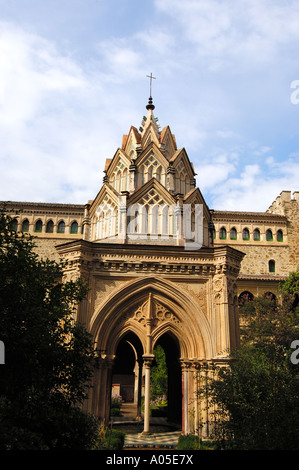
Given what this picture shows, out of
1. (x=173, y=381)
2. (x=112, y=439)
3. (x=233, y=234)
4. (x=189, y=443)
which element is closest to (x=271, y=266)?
(x=233, y=234)

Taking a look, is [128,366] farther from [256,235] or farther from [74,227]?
[256,235]

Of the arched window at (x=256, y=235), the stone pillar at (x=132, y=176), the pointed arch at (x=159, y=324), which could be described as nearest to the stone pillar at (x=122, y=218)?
the stone pillar at (x=132, y=176)

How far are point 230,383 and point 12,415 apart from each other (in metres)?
5.73

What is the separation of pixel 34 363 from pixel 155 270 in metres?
9.10

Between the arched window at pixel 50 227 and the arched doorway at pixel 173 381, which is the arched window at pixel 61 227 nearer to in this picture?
the arched window at pixel 50 227

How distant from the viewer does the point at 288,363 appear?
1186 centimetres

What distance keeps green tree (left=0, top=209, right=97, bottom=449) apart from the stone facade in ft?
21.2

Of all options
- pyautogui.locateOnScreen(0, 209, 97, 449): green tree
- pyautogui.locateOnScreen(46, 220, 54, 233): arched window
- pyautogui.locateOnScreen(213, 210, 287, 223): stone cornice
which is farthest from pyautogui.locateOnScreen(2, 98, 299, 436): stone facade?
Answer: pyautogui.locateOnScreen(213, 210, 287, 223): stone cornice

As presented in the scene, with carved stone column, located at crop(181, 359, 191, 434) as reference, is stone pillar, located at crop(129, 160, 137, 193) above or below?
above

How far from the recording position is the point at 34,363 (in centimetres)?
917

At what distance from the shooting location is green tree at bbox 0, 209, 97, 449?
8.45 metres

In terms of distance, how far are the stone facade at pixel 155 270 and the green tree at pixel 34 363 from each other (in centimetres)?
646

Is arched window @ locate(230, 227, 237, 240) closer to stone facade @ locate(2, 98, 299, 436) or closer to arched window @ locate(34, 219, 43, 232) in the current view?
arched window @ locate(34, 219, 43, 232)

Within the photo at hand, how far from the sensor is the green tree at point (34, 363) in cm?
845
